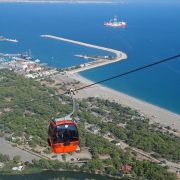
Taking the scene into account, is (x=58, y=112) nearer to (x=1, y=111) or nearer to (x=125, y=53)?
(x=1, y=111)

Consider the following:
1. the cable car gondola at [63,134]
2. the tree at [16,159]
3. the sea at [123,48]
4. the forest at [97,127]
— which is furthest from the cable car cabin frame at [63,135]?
the sea at [123,48]

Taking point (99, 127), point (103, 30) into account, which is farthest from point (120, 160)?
point (103, 30)

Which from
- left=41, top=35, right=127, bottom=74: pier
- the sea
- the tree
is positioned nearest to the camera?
the tree

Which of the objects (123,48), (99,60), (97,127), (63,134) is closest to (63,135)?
(63,134)

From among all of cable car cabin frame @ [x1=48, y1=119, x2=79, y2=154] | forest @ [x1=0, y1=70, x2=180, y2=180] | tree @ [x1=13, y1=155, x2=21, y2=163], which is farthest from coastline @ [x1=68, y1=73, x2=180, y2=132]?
cable car cabin frame @ [x1=48, y1=119, x2=79, y2=154]

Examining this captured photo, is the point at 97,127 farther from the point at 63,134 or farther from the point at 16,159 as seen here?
the point at 63,134

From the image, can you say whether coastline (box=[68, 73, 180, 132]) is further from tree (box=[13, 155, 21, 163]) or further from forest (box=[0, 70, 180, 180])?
tree (box=[13, 155, 21, 163])

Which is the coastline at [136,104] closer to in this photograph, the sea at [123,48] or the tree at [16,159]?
the sea at [123,48]
